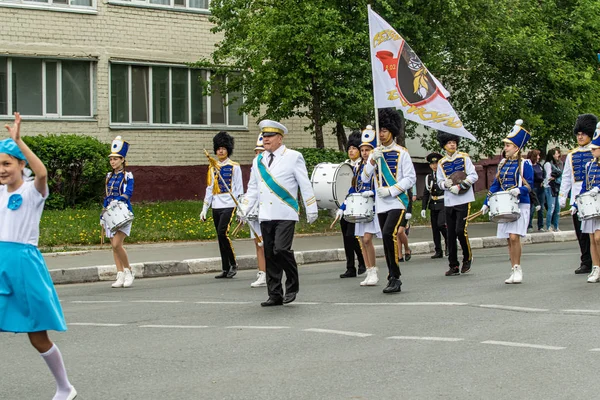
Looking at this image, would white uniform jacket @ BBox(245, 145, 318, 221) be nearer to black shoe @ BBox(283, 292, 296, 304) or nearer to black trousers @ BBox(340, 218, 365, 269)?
black shoe @ BBox(283, 292, 296, 304)

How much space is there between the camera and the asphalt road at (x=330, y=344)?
6.89 metres

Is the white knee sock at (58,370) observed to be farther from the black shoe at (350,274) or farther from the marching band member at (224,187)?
the black shoe at (350,274)

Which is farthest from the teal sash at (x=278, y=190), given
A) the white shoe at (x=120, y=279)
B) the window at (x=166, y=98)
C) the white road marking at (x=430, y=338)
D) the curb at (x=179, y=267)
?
the window at (x=166, y=98)

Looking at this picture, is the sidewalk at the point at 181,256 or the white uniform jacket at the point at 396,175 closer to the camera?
the white uniform jacket at the point at 396,175

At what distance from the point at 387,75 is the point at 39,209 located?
7977mm

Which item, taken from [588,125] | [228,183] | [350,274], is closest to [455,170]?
[588,125]

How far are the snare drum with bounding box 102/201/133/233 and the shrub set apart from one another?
10632 mm

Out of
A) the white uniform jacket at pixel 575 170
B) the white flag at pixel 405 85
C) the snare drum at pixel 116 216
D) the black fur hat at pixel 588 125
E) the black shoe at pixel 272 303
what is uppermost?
the white flag at pixel 405 85

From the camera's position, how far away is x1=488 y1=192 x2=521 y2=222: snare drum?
42.6ft

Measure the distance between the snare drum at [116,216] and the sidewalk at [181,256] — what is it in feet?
5.40

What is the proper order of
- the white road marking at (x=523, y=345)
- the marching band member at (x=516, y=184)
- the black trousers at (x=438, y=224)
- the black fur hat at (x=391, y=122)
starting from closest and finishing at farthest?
1. the white road marking at (x=523, y=345)
2. the black fur hat at (x=391, y=122)
3. the marching band member at (x=516, y=184)
4. the black trousers at (x=438, y=224)

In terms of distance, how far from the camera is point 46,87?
88.3 feet

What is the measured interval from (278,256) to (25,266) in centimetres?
515

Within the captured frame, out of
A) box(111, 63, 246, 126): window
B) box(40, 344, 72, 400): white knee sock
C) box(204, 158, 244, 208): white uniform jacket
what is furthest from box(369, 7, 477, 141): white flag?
box(111, 63, 246, 126): window
